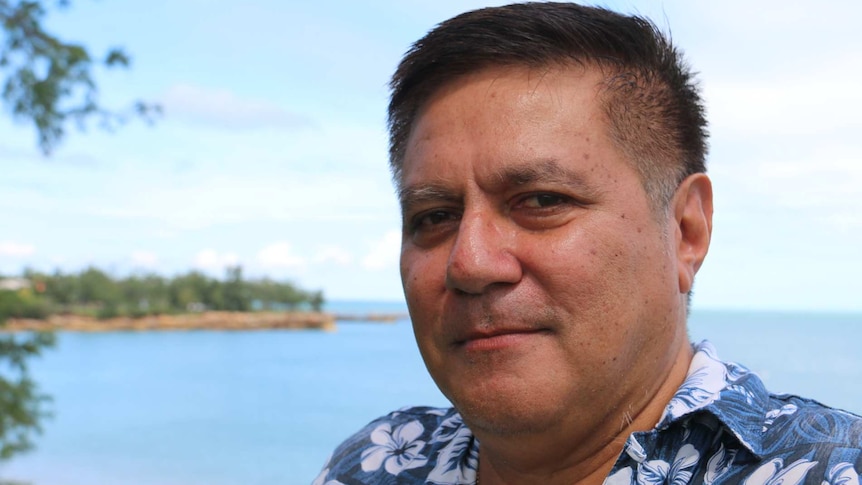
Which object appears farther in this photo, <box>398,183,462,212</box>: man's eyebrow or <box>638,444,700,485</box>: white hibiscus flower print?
<box>398,183,462,212</box>: man's eyebrow

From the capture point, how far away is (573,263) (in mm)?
1256

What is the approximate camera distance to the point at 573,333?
1.27m

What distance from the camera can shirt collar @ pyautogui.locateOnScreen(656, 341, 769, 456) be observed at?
49.0 inches

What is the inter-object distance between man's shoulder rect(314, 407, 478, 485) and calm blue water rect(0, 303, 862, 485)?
4678 mm

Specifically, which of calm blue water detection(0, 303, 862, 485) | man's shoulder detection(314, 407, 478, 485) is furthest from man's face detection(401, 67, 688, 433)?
calm blue water detection(0, 303, 862, 485)

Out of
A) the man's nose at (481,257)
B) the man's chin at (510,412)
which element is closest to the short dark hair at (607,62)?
the man's nose at (481,257)

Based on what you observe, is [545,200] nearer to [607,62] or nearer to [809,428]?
[607,62]

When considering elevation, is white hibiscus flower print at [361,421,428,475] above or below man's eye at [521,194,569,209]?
below

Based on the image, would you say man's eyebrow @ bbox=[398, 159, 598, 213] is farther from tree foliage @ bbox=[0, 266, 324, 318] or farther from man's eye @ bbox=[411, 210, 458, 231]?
tree foliage @ bbox=[0, 266, 324, 318]

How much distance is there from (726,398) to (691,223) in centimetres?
33

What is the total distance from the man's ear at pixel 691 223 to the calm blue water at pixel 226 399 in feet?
16.1

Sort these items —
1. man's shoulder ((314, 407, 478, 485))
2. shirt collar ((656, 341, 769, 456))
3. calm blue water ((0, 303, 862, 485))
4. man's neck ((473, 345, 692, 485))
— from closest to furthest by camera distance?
shirt collar ((656, 341, 769, 456)), man's neck ((473, 345, 692, 485)), man's shoulder ((314, 407, 478, 485)), calm blue water ((0, 303, 862, 485))

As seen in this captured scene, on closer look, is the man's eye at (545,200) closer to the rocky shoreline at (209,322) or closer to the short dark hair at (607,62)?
the short dark hair at (607,62)

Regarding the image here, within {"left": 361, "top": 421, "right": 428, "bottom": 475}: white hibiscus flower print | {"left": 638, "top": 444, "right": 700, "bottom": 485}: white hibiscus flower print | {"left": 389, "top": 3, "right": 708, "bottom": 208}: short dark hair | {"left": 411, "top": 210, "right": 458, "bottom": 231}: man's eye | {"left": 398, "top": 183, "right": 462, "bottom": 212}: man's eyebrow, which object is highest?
{"left": 389, "top": 3, "right": 708, "bottom": 208}: short dark hair
